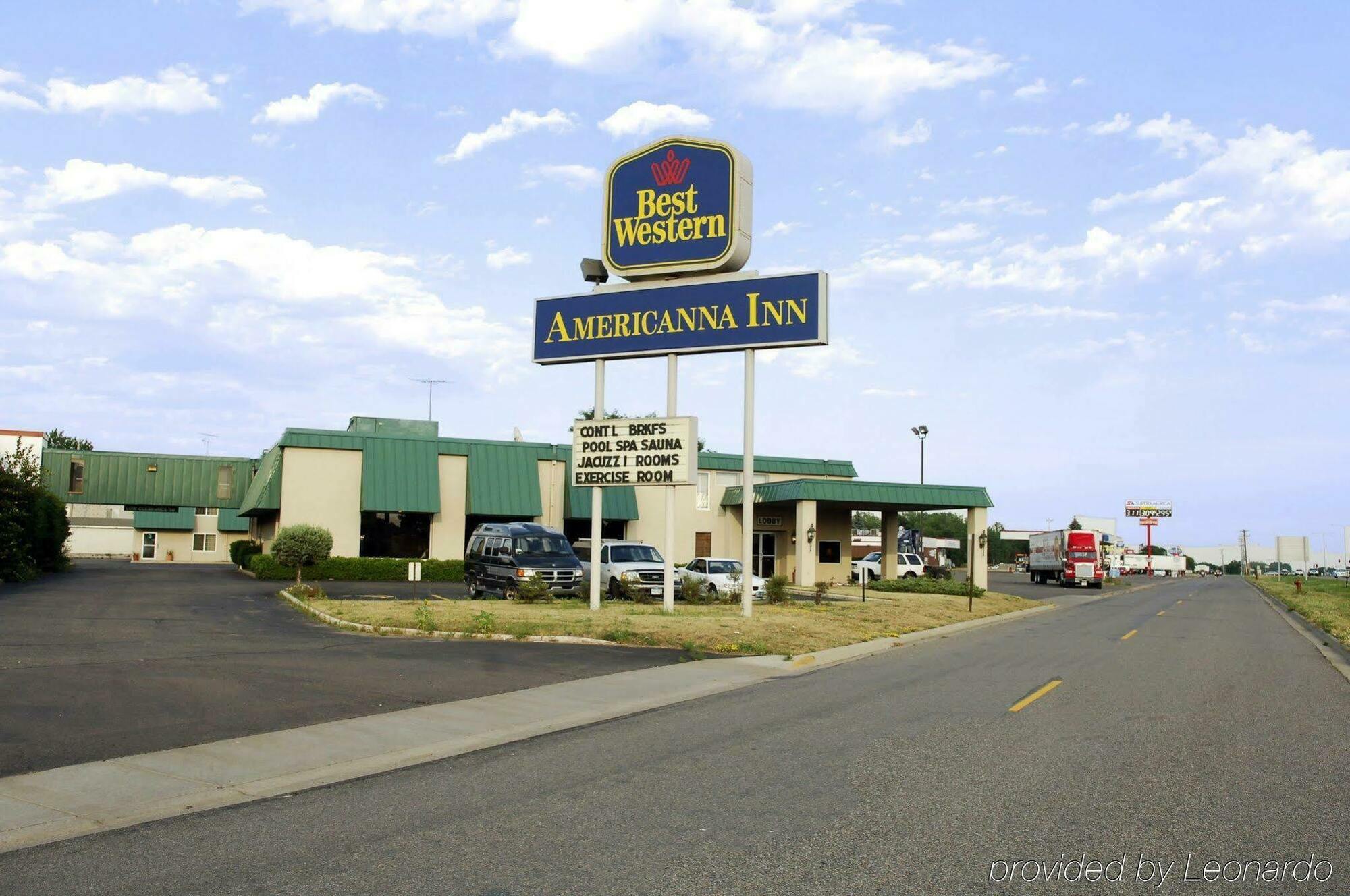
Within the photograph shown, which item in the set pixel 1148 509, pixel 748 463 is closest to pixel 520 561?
pixel 748 463

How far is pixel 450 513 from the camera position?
42.5m

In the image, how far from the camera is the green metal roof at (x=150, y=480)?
66.2 meters

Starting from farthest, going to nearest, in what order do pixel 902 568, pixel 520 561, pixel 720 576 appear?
pixel 902 568, pixel 720 576, pixel 520 561

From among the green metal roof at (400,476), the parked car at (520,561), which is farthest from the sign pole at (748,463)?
the green metal roof at (400,476)

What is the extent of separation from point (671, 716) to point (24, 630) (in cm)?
1319

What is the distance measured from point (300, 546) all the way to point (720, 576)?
46.1 ft

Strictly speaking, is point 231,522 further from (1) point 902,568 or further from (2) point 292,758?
(2) point 292,758

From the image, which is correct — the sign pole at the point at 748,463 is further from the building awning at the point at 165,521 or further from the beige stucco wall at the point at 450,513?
the building awning at the point at 165,521

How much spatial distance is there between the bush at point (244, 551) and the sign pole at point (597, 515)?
2603cm

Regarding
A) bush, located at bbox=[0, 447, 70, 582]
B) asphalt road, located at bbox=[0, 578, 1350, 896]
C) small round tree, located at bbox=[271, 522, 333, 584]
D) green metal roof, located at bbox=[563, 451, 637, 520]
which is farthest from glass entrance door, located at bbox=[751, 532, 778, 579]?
asphalt road, located at bbox=[0, 578, 1350, 896]

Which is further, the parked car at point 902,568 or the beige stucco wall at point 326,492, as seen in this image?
the parked car at point 902,568

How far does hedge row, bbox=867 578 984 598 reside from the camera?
4072cm

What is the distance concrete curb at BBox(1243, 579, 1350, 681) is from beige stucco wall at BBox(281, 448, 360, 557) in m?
32.1

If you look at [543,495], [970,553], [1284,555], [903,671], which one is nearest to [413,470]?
[543,495]
